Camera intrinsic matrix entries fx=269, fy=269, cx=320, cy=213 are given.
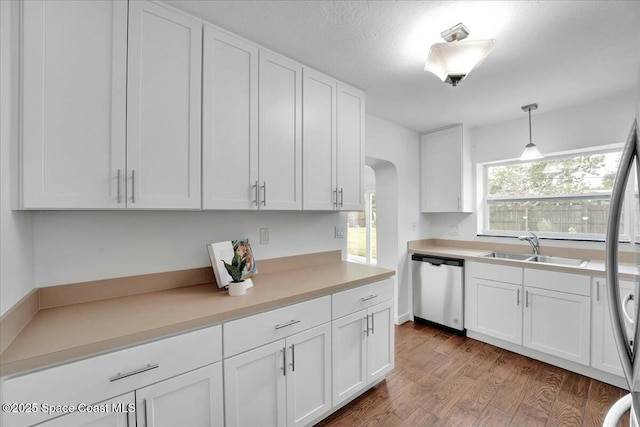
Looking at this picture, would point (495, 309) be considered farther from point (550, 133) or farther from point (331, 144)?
point (331, 144)

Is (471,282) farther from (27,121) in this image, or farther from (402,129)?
(27,121)

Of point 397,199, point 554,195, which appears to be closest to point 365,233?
point 397,199

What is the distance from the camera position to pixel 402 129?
337 centimetres

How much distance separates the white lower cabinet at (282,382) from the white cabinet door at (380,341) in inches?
16.0

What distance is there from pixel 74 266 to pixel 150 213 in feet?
1.44

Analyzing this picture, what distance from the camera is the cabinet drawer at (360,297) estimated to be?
174 centimetres

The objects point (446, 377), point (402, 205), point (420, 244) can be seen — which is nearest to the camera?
point (446, 377)

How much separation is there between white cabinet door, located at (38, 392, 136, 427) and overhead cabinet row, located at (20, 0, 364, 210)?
801mm

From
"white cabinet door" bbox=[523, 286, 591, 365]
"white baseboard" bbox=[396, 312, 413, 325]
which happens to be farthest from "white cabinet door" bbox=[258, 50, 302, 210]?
"white cabinet door" bbox=[523, 286, 591, 365]

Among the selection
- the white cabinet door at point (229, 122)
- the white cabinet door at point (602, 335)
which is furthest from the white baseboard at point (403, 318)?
the white cabinet door at point (229, 122)

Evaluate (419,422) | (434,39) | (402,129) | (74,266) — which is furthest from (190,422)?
(402,129)

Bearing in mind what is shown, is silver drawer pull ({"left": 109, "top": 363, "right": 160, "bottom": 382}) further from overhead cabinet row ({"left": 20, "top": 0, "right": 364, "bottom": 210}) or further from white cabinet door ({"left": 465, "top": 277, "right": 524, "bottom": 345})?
white cabinet door ({"left": 465, "top": 277, "right": 524, "bottom": 345})

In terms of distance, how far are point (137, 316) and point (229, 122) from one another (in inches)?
44.1

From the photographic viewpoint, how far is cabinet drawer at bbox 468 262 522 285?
8.43 ft
